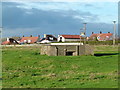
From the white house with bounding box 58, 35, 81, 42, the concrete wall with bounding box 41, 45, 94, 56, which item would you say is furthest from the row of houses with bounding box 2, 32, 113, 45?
the concrete wall with bounding box 41, 45, 94, 56

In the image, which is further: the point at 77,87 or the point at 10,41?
the point at 10,41

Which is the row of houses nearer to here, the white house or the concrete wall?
the white house

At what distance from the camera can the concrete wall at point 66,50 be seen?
128ft

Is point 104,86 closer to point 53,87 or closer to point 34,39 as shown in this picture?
point 53,87

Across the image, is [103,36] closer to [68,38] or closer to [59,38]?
[68,38]

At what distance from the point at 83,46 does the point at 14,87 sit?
26.9 metres

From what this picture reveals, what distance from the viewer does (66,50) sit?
39.5m

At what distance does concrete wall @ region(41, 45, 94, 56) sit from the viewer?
3906 centimetres

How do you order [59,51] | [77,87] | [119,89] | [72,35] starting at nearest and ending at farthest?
1. [119,89]
2. [77,87]
3. [59,51]
4. [72,35]

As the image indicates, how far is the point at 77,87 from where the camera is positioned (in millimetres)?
13203

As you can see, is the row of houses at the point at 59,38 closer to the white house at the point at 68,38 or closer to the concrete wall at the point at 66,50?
the white house at the point at 68,38

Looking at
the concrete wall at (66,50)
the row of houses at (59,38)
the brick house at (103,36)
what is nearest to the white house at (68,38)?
the row of houses at (59,38)

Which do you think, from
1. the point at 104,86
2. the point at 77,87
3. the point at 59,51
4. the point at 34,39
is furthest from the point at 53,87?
the point at 34,39

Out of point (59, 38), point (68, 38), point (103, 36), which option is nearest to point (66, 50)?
point (68, 38)
